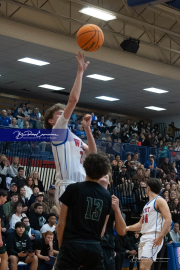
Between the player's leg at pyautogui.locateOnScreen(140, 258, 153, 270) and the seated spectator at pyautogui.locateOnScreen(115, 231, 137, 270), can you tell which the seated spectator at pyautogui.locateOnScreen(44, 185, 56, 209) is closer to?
the seated spectator at pyautogui.locateOnScreen(115, 231, 137, 270)

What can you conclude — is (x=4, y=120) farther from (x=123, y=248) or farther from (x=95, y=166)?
(x=95, y=166)

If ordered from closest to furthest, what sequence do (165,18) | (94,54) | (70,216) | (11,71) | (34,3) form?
(70,216)
(34,3)
(94,54)
(165,18)
(11,71)

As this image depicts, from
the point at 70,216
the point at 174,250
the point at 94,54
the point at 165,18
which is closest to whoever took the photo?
the point at 70,216

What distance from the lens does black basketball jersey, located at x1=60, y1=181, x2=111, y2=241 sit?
140 inches

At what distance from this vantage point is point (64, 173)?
15.1ft

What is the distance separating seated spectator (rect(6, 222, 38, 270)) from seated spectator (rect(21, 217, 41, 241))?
0.49 meters

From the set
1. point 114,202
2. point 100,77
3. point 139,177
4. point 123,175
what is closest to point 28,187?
point 123,175

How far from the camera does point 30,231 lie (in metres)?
10.4

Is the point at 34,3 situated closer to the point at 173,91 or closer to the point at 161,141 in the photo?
the point at 173,91

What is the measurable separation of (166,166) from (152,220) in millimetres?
13203

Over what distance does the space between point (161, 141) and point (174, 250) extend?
44.0ft

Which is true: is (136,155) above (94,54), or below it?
below

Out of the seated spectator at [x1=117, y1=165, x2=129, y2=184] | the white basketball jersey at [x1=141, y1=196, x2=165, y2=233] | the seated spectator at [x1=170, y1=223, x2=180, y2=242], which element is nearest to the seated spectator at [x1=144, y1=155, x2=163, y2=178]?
the seated spectator at [x1=117, y1=165, x2=129, y2=184]

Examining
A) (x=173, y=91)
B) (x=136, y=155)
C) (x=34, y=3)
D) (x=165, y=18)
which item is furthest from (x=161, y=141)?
(x=34, y=3)
